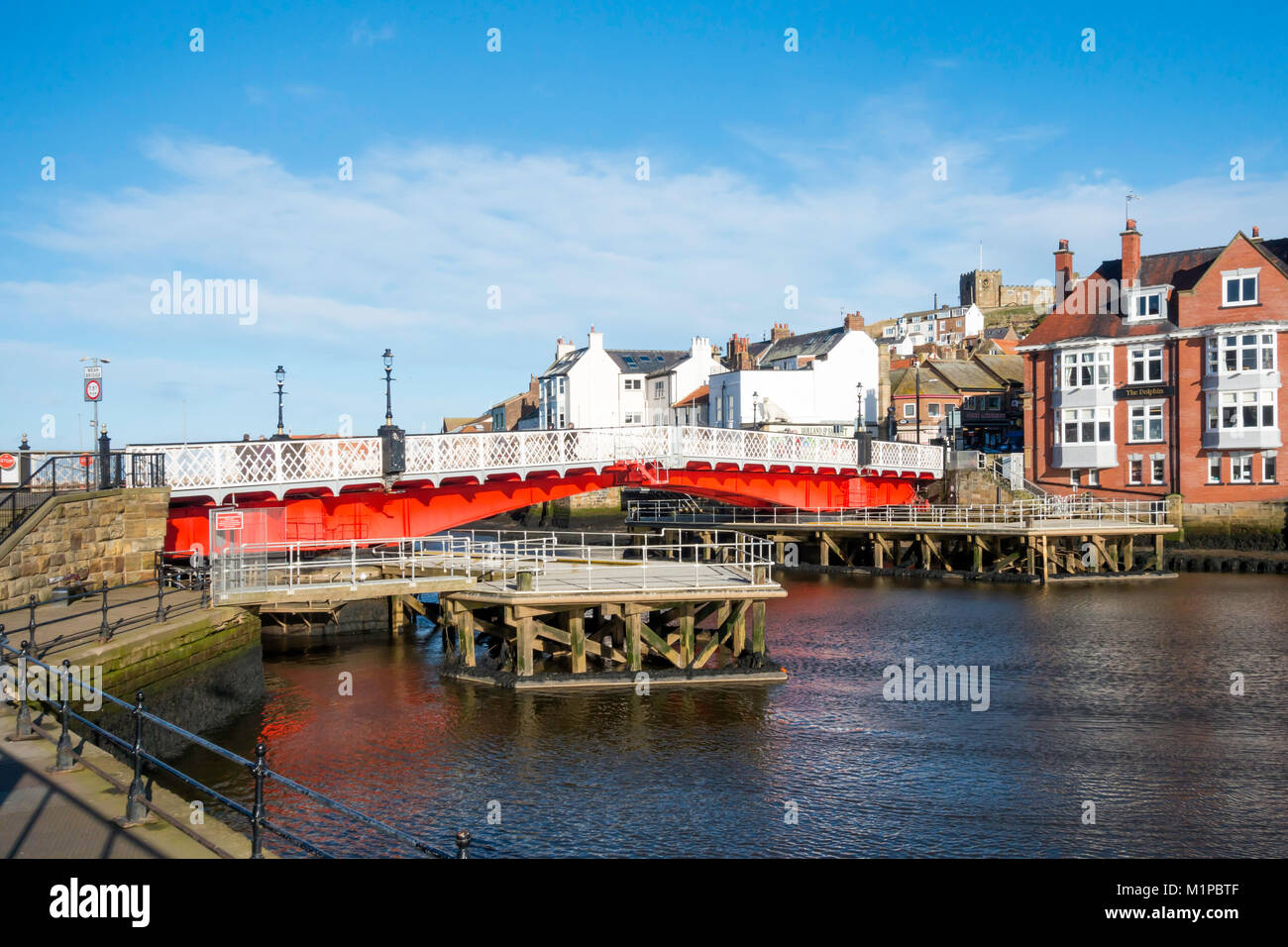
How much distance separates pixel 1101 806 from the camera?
54.8ft

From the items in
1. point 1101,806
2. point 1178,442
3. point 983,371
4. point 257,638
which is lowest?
point 1101,806

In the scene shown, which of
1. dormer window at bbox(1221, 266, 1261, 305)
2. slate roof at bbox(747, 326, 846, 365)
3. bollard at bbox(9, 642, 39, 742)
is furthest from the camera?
slate roof at bbox(747, 326, 846, 365)

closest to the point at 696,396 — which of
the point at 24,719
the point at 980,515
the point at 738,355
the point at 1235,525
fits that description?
the point at 738,355

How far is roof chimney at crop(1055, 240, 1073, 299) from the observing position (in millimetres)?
59156

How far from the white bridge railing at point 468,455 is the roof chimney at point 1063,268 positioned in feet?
64.5

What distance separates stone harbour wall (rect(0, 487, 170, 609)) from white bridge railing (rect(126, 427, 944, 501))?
5.61ft

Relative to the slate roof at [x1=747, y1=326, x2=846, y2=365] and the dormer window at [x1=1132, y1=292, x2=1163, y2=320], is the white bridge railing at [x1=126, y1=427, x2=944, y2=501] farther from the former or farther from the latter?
the slate roof at [x1=747, y1=326, x2=846, y2=365]

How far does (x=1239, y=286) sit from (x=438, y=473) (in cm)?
3995

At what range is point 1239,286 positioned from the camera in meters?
50.6

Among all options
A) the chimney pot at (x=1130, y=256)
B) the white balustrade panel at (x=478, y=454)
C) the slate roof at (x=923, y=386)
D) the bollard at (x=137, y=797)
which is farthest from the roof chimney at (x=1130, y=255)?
the bollard at (x=137, y=797)

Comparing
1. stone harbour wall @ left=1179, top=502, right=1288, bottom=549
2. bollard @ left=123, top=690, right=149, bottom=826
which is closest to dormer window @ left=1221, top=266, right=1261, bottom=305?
stone harbour wall @ left=1179, top=502, right=1288, bottom=549

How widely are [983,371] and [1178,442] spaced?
3543 cm
